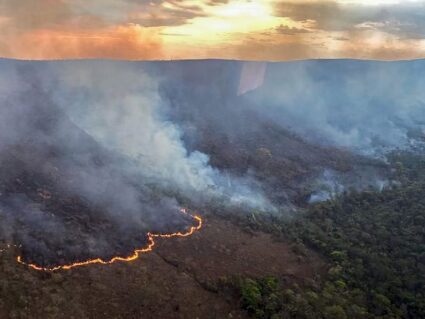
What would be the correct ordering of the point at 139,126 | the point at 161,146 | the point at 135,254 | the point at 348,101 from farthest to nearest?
the point at 348,101, the point at 139,126, the point at 161,146, the point at 135,254

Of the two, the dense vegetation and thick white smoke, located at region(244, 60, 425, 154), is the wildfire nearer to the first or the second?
the dense vegetation

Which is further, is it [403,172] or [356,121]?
[356,121]

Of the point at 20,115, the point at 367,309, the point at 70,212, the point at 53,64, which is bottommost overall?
the point at 367,309

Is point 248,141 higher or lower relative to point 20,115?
lower

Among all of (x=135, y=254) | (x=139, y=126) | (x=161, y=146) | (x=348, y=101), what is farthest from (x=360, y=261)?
(x=348, y=101)

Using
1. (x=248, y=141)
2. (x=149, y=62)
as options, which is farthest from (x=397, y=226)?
(x=149, y=62)

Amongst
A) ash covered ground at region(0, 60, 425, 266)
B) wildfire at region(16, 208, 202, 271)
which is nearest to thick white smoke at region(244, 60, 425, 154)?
ash covered ground at region(0, 60, 425, 266)

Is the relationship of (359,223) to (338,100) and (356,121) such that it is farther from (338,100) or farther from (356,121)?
(338,100)

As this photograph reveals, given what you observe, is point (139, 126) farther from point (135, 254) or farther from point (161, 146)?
point (135, 254)
